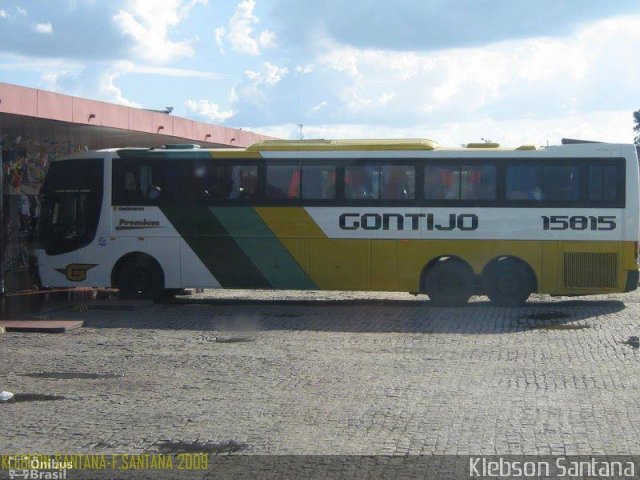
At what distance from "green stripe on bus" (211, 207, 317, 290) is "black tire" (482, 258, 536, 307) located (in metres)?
3.51

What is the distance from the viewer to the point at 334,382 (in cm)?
1234

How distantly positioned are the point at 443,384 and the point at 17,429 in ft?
16.0

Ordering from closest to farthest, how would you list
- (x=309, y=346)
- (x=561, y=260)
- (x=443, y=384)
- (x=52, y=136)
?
(x=443, y=384) < (x=309, y=346) < (x=561, y=260) < (x=52, y=136)

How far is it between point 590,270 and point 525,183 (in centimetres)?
211

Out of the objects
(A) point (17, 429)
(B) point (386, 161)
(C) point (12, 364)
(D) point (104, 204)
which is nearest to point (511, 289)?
(B) point (386, 161)

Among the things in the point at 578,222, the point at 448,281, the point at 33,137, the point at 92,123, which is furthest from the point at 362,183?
the point at 33,137

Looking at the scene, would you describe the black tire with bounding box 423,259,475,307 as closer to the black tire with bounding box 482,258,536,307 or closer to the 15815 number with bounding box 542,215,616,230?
the black tire with bounding box 482,258,536,307

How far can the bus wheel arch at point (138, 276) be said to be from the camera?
22.0m

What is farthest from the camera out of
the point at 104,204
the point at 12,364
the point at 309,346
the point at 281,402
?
the point at 104,204

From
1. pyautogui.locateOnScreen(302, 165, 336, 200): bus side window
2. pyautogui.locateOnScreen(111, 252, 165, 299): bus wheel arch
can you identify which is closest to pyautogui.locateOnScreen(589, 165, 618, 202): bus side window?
pyautogui.locateOnScreen(302, 165, 336, 200): bus side window

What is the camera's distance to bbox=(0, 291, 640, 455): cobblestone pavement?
9.35 metres

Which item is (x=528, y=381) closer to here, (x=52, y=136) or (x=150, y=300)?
(x=150, y=300)

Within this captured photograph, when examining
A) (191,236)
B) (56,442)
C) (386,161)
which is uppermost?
(386,161)

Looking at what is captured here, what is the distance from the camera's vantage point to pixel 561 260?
20.8 metres
